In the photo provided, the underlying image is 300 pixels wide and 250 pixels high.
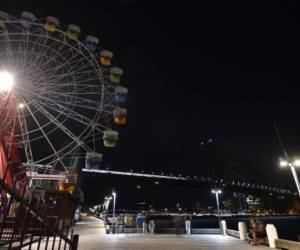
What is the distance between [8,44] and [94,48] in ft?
20.1

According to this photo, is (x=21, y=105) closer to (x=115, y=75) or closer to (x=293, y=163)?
(x=115, y=75)

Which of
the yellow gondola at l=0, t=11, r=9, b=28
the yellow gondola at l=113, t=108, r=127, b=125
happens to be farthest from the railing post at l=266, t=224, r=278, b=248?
the yellow gondola at l=0, t=11, r=9, b=28

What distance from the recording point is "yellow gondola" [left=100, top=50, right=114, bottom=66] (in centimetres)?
2169

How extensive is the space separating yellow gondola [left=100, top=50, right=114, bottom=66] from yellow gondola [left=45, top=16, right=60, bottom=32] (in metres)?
3.91

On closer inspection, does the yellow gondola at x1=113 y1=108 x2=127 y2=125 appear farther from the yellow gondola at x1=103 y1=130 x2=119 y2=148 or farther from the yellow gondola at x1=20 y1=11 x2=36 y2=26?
the yellow gondola at x1=20 y1=11 x2=36 y2=26

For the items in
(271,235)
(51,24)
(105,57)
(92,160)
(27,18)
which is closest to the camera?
(271,235)

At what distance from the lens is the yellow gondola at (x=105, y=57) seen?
21.7m

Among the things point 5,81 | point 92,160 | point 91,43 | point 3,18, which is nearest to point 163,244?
point 92,160

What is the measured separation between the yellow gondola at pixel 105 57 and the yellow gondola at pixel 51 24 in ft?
12.8

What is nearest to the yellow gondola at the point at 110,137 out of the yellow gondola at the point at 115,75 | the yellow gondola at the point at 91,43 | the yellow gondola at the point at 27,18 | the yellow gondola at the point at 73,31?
the yellow gondola at the point at 115,75

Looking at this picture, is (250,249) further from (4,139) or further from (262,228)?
(4,139)

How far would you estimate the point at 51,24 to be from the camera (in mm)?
19484

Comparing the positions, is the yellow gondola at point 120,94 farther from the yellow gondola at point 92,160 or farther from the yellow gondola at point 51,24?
the yellow gondola at point 51,24

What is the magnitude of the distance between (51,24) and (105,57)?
460cm
